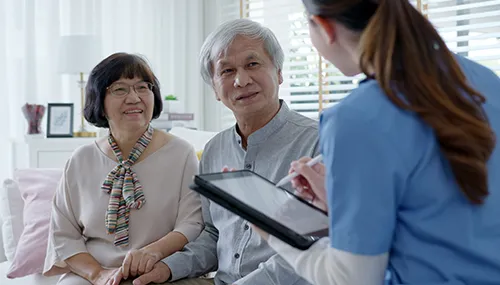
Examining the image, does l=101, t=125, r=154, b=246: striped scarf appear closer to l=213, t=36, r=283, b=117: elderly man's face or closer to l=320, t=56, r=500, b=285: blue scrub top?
l=213, t=36, r=283, b=117: elderly man's face

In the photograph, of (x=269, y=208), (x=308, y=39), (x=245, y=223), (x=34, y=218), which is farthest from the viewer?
(x=308, y=39)

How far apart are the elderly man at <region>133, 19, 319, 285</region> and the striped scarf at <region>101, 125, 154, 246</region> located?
0.20 meters

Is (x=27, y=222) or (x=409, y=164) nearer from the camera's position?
(x=409, y=164)

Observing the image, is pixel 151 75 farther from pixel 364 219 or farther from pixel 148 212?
pixel 364 219

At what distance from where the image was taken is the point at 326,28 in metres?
0.93

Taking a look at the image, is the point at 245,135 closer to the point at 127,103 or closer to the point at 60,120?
the point at 127,103

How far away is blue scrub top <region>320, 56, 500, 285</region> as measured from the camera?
0.81 metres

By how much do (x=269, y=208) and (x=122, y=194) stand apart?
0.86 metres

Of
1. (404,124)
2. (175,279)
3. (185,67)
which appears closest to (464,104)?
(404,124)

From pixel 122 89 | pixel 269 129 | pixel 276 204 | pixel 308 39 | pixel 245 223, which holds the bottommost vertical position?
pixel 245 223

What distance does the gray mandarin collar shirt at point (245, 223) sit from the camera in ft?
4.99

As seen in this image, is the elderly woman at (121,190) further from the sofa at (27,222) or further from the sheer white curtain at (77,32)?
the sheer white curtain at (77,32)

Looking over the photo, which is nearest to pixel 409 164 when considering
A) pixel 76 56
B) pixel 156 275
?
pixel 156 275

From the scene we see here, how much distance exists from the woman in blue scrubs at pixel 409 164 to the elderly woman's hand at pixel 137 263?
34.2 inches
